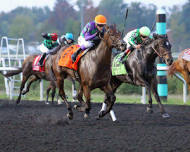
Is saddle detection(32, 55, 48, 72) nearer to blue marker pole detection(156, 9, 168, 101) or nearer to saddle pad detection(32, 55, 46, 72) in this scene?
saddle pad detection(32, 55, 46, 72)

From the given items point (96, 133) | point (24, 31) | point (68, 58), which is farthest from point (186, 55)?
point (24, 31)

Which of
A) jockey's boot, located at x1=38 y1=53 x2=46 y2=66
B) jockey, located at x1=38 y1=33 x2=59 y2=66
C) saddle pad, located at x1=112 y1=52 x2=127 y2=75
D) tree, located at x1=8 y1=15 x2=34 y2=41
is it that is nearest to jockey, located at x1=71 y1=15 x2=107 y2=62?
saddle pad, located at x1=112 y1=52 x2=127 y2=75

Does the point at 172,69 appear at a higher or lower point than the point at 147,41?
lower

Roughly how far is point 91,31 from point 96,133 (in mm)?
1673

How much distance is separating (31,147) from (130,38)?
12.3 ft

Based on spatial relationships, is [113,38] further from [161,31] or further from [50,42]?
[161,31]

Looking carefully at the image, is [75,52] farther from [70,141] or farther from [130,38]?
[70,141]

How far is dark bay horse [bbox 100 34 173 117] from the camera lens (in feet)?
24.0

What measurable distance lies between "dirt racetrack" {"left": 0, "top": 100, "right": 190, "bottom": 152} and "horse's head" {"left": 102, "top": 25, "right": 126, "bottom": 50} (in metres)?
1.05

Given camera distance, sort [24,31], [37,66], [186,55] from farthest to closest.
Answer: [24,31] < [37,66] < [186,55]

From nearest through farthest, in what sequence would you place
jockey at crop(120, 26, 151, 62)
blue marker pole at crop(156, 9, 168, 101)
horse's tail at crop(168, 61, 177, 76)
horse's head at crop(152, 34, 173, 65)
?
horse's head at crop(152, 34, 173, 65), jockey at crop(120, 26, 151, 62), horse's tail at crop(168, 61, 177, 76), blue marker pole at crop(156, 9, 168, 101)

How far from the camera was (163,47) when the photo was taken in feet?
24.0

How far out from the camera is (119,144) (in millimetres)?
4699

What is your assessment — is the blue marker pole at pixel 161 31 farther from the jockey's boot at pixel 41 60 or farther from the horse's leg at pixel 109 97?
the horse's leg at pixel 109 97
